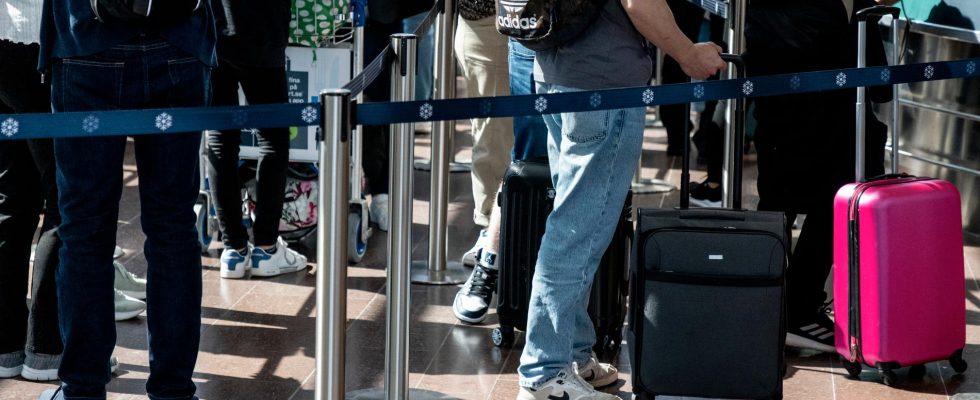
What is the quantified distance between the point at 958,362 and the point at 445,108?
1.84 m

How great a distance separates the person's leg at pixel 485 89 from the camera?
15.1 ft

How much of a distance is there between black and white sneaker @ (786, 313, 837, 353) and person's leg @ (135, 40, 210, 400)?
1.86m

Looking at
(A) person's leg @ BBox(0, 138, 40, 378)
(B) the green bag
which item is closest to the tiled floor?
(A) person's leg @ BBox(0, 138, 40, 378)

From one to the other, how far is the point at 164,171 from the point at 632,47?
1.13 meters

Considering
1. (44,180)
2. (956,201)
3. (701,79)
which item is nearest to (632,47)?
(701,79)

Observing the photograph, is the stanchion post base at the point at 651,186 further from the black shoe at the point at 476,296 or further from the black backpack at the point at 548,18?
the black backpack at the point at 548,18

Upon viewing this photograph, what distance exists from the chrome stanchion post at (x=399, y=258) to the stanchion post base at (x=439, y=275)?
144cm

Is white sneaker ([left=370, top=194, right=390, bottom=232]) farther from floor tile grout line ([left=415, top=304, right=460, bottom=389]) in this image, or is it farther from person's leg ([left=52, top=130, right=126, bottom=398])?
person's leg ([left=52, top=130, right=126, bottom=398])

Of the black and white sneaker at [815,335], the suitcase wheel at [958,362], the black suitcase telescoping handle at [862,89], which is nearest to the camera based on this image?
the black suitcase telescoping handle at [862,89]

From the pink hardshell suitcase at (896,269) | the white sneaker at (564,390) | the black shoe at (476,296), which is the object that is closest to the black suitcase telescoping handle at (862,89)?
the pink hardshell suitcase at (896,269)

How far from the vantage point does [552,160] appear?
11.2ft

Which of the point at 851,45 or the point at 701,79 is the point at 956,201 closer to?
the point at 851,45

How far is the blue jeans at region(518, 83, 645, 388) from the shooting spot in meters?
3.17

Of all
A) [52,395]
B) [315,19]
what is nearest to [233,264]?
[315,19]
